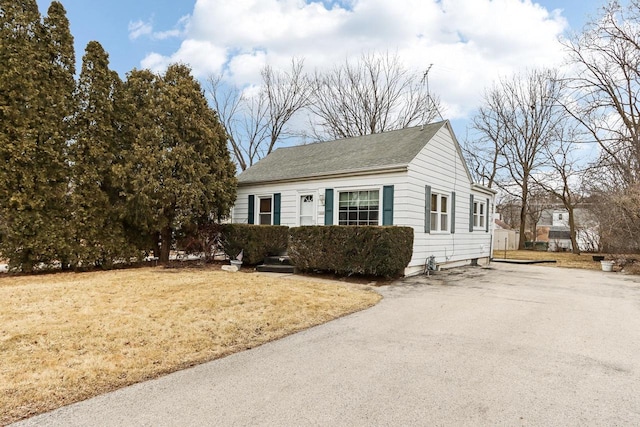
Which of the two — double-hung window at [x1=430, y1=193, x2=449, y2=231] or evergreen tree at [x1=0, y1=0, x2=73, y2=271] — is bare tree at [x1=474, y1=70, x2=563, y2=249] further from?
evergreen tree at [x1=0, y1=0, x2=73, y2=271]

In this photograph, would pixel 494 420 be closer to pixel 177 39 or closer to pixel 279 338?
pixel 279 338

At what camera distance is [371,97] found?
87.6 feet

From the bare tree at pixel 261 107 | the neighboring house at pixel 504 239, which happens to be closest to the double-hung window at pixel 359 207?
the neighboring house at pixel 504 239

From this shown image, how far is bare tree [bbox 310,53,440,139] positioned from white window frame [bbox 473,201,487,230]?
506 inches

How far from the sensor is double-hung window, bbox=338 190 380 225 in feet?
35.1

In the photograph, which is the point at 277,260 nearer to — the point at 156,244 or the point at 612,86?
the point at 156,244

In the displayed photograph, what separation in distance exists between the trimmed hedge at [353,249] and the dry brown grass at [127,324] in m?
1.00

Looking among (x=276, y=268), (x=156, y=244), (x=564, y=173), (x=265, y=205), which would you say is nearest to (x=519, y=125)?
(x=564, y=173)

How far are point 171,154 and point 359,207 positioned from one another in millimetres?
5695

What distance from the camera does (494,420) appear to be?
2670 millimetres

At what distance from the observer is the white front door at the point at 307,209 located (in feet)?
39.7

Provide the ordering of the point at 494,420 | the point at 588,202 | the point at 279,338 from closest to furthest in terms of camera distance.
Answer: the point at 494,420, the point at 279,338, the point at 588,202

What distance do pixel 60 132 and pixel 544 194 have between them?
2832 cm

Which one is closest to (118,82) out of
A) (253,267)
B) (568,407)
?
(253,267)
